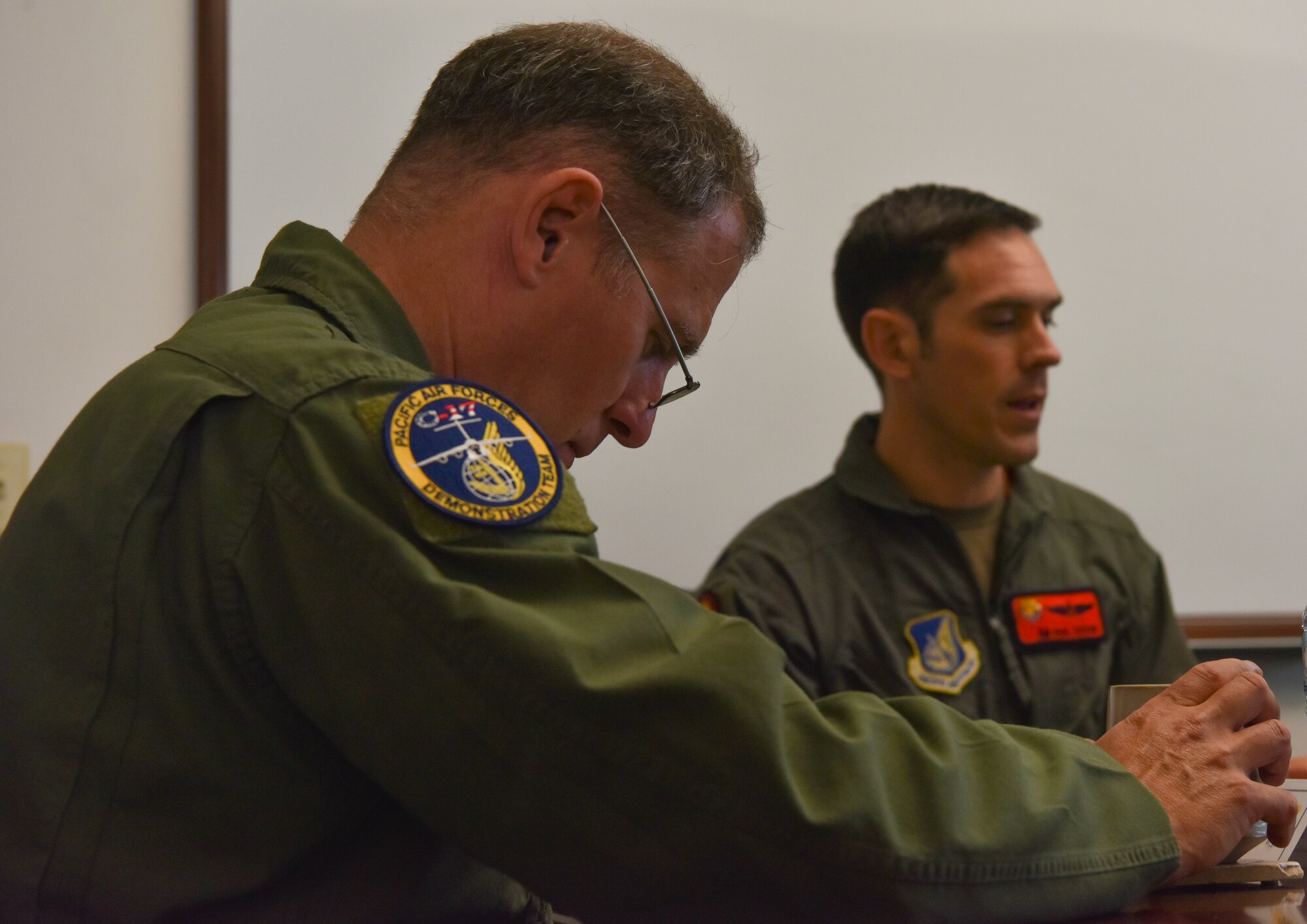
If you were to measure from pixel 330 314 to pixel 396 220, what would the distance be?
157 mm

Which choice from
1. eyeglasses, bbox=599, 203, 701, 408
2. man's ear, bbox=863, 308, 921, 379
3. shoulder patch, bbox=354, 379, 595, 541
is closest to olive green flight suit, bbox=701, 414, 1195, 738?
man's ear, bbox=863, 308, 921, 379

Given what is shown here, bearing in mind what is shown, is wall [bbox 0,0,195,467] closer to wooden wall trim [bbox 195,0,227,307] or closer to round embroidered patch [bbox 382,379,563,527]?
wooden wall trim [bbox 195,0,227,307]

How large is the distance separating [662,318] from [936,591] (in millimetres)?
910

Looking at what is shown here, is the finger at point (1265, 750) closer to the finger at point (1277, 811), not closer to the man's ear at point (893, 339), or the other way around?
the finger at point (1277, 811)

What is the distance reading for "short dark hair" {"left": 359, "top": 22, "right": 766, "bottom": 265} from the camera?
908mm

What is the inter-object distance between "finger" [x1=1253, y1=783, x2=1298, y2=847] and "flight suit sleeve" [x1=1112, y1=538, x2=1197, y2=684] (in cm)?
101

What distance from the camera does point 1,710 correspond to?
0.66 meters

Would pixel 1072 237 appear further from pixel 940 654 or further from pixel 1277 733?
pixel 1277 733

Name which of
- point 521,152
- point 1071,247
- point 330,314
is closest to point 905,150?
point 1071,247

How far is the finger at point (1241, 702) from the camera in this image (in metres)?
0.75

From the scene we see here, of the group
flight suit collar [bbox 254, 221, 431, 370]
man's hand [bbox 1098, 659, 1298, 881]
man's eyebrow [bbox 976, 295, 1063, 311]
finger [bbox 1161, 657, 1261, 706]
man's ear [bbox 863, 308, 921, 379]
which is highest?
flight suit collar [bbox 254, 221, 431, 370]

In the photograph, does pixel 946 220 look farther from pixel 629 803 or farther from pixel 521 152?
pixel 629 803

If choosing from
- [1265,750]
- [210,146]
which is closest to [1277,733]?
[1265,750]

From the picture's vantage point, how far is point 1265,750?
2.47 feet
